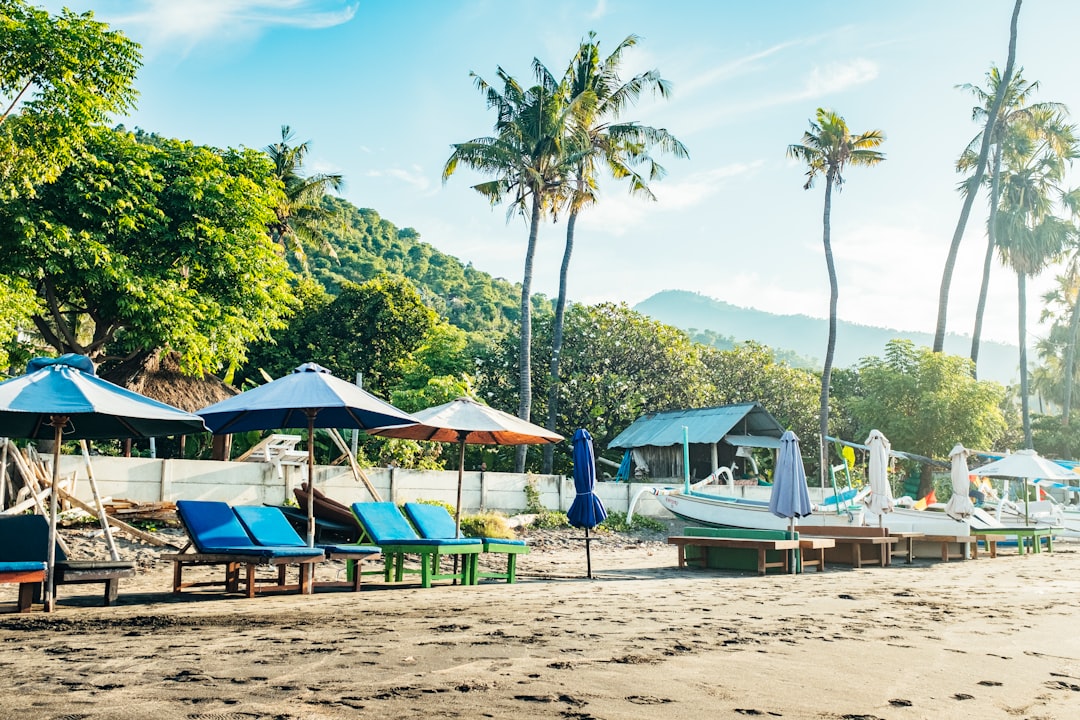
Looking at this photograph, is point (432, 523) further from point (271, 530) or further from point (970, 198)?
point (970, 198)

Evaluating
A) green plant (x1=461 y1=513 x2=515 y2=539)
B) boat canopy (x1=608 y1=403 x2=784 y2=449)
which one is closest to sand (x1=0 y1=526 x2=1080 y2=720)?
green plant (x1=461 y1=513 x2=515 y2=539)

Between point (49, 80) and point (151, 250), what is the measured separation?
14.3 feet

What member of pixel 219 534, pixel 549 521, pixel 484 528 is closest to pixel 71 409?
pixel 219 534

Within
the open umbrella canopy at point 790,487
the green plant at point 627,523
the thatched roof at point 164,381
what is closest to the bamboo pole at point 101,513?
the open umbrella canopy at point 790,487

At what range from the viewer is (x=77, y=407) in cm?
758

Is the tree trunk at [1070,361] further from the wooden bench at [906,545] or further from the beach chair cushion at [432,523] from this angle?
the beach chair cushion at [432,523]

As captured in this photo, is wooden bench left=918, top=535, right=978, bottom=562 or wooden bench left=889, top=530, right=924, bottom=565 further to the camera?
wooden bench left=918, top=535, right=978, bottom=562

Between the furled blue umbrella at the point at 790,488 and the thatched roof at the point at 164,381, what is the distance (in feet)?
43.6

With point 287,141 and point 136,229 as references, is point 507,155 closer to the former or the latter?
point 136,229

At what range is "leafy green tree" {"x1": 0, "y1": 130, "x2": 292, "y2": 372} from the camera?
1756cm

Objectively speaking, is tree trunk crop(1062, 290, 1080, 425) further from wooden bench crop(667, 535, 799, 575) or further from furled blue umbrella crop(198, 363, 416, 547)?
furled blue umbrella crop(198, 363, 416, 547)

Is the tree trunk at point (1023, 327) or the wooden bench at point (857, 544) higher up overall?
the tree trunk at point (1023, 327)

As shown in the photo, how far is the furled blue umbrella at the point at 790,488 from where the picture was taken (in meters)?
13.8

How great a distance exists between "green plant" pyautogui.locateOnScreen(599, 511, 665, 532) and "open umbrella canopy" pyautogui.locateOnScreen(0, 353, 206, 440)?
13.9m
